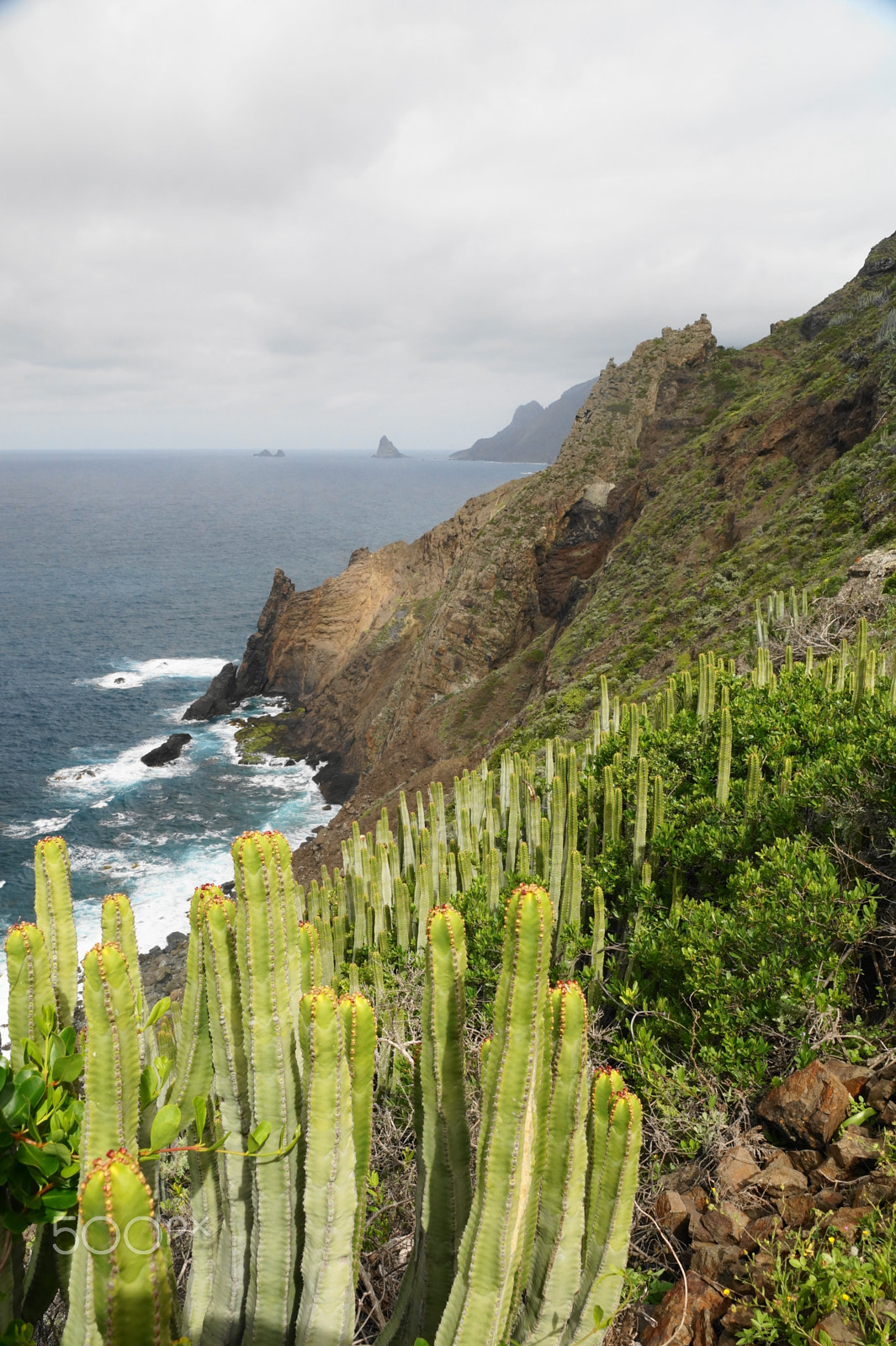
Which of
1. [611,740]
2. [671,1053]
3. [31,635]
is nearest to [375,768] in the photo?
[611,740]

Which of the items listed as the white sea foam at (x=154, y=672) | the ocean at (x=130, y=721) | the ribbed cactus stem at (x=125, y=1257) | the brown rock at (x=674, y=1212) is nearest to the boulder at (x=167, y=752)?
the ocean at (x=130, y=721)

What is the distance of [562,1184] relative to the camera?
314 centimetres

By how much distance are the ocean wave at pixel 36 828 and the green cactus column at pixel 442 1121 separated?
124 ft

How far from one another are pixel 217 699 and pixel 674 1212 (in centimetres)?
5417

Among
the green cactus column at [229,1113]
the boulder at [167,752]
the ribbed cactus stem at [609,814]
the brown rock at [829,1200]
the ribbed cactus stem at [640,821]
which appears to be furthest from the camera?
the boulder at [167,752]

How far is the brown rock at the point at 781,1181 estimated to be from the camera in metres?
4.16

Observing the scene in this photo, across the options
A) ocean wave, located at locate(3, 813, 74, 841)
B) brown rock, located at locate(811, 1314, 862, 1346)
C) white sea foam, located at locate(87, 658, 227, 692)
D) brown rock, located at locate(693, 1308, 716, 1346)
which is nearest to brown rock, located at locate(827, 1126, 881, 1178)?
brown rock, located at locate(811, 1314, 862, 1346)

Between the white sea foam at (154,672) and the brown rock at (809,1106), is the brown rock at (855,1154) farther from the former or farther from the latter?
the white sea foam at (154,672)

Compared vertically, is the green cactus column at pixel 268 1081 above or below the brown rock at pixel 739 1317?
above

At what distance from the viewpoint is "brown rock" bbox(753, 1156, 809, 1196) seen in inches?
164

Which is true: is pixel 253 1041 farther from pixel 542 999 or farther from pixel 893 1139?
pixel 893 1139

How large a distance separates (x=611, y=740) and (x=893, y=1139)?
825 centimetres

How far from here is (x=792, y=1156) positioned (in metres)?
4.41

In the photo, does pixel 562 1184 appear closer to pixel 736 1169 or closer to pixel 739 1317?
pixel 739 1317
